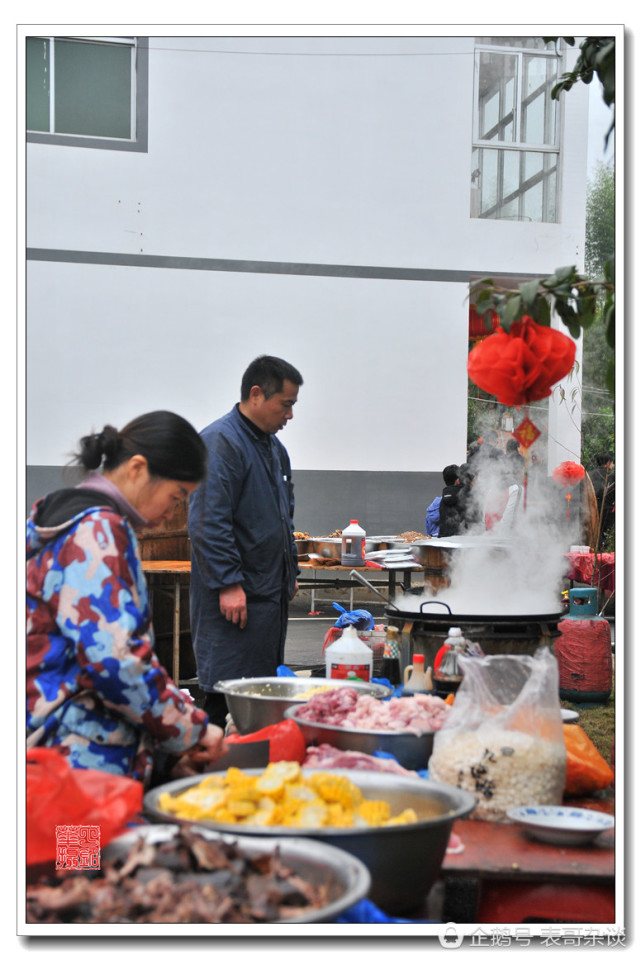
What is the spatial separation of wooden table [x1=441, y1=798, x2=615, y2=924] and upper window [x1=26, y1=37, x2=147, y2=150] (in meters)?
1.87

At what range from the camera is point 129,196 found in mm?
6027

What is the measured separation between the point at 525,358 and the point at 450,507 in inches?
160

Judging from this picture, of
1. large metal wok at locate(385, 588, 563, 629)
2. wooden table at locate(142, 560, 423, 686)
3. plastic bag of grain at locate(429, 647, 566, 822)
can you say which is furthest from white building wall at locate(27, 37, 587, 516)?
plastic bag of grain at locate(429, 647, 566, 822)

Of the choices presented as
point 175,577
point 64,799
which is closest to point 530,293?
point 64,799

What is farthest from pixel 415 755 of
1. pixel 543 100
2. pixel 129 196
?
pixel 129 196

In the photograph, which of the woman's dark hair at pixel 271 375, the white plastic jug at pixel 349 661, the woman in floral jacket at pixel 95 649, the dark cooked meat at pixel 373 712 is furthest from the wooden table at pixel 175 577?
the woman in floral jacket at pixel 95 649

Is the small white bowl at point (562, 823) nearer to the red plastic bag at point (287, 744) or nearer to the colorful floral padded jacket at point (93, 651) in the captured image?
the red plastic bag at point (287, 744)

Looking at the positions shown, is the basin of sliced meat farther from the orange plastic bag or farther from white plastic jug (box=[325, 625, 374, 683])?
white plastic jug (box=[325, 625, 374, 683])

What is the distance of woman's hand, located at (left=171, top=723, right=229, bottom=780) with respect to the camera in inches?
71.0

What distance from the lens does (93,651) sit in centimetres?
160

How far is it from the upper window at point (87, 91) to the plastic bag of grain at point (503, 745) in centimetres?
168

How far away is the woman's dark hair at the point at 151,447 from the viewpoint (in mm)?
1865

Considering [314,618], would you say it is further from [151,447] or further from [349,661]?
[151,447]
